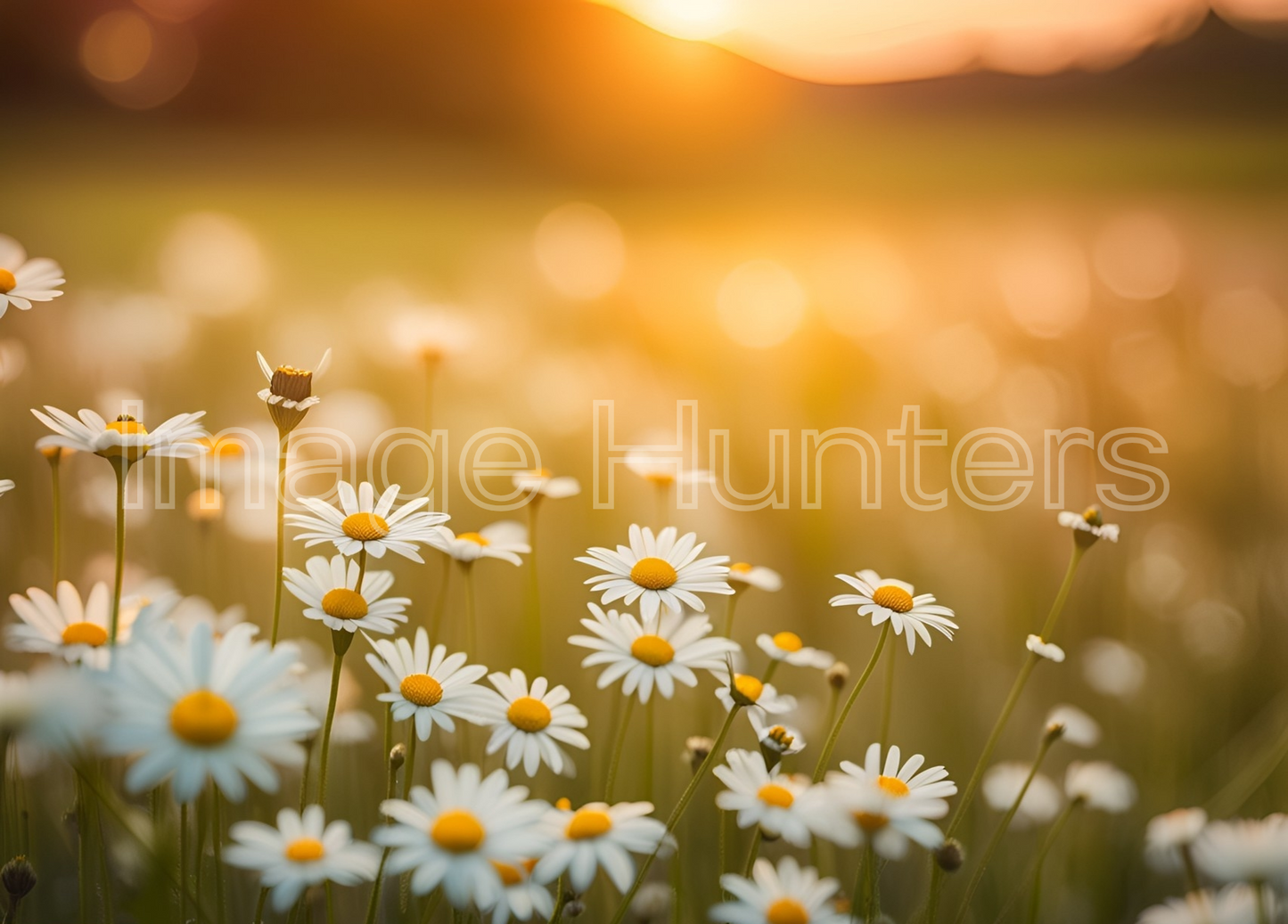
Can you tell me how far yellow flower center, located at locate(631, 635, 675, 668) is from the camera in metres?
0.84

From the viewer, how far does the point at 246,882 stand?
116cm

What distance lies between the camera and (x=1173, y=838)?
1.08m

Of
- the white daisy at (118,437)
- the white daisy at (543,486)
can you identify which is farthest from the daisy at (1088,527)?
the white daisy at (118,437)

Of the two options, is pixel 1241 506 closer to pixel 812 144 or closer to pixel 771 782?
pixel 771 782

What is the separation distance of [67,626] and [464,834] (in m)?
0.43

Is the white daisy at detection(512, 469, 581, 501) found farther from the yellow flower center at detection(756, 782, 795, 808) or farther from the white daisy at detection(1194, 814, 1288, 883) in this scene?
the white daisy at detection(1194, 814, 1288, 883)

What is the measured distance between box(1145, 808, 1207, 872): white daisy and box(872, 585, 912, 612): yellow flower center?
0.43 meters

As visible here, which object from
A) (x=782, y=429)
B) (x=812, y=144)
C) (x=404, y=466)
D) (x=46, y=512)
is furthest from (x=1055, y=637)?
(x=812, y=144)

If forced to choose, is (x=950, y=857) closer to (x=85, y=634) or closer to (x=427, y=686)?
(x=427, y=686)

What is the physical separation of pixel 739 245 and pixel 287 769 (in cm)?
488

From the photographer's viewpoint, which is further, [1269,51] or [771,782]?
[1269,51]

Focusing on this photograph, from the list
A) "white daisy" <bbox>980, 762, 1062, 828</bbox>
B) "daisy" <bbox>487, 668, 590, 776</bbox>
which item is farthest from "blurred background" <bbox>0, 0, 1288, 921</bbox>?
"daisy" <bbox>487, 668, 590, 776</bbox>

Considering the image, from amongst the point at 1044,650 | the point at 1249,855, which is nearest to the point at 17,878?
the point at 1044,650

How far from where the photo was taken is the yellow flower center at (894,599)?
0.89m
